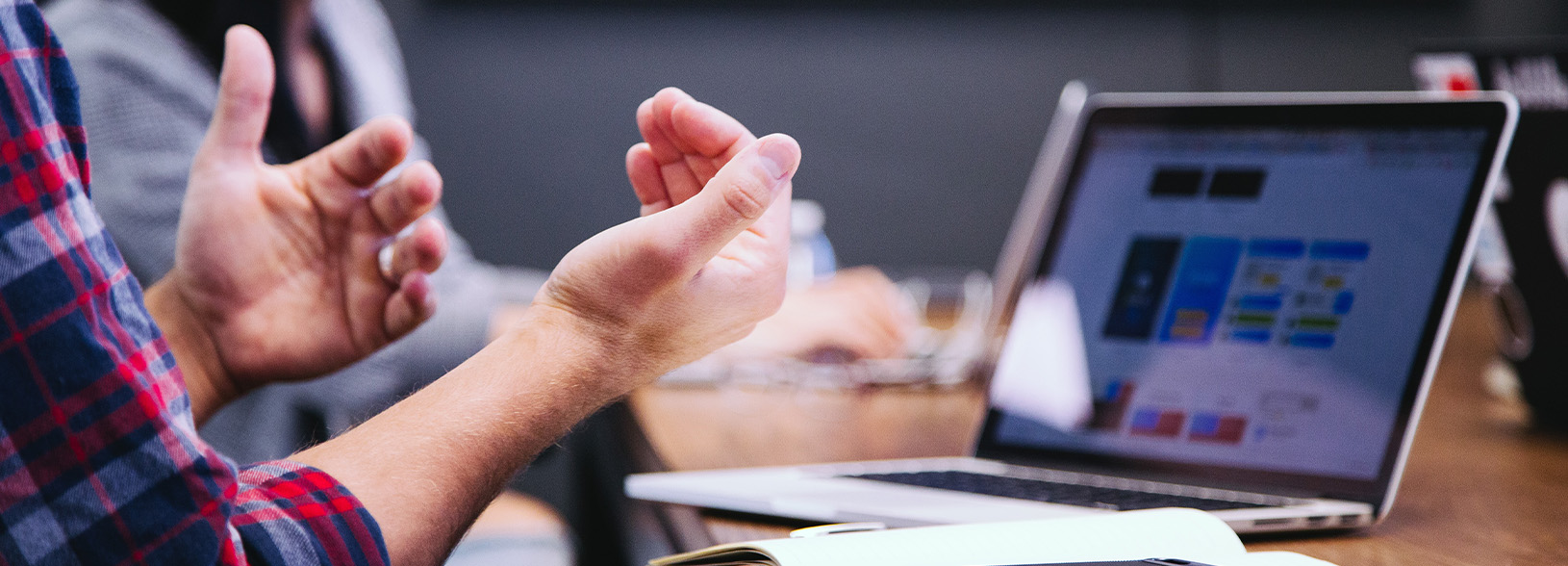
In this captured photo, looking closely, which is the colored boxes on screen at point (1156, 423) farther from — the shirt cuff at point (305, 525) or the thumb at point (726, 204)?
the shirt cuff at point (305, 525)

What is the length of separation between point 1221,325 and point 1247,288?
3 centimetres

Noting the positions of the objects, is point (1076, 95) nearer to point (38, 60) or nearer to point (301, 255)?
point (301, 255)

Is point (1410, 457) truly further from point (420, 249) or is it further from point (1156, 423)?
point (420, 249)

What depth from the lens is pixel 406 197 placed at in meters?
0.80

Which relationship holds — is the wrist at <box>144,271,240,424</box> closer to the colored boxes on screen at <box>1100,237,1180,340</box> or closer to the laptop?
the laptop

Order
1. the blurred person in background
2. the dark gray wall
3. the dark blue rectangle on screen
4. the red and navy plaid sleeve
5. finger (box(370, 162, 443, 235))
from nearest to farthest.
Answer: the red and navy plaid sleeve, the dark blue rectangle on screen, finger (box(370, 162, 443, 235)), the blurred person in background, the dark gray wall

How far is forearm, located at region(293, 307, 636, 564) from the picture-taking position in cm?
53

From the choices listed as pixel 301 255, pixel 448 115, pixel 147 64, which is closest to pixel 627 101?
pixel 448 115

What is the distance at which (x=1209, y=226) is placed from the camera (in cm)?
75

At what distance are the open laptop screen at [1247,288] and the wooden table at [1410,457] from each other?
0.19 ft

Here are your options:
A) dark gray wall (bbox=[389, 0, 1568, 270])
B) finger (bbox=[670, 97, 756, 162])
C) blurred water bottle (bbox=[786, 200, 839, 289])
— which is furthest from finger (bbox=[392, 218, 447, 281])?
dark gray wall (bbox=[389, 0, 1568, 270])

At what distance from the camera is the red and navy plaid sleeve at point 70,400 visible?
1.44ft

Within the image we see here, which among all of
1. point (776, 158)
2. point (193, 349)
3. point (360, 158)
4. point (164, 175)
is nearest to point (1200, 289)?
point (776, 158)

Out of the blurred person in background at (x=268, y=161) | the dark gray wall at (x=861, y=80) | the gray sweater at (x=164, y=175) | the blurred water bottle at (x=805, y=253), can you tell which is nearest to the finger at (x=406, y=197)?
the blurred person in background at (x=268, y=161)
